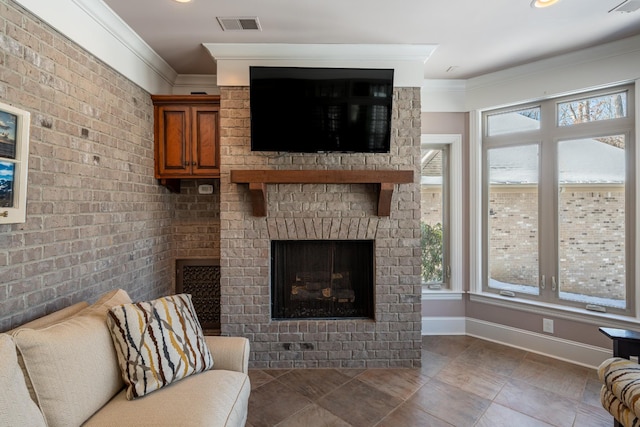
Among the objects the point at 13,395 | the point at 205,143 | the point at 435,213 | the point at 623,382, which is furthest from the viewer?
the point at 435,213

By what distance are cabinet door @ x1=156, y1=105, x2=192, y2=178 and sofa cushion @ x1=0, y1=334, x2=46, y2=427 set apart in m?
1.85

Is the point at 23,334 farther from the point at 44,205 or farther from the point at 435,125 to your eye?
the point at 435,125

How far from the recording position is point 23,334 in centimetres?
114

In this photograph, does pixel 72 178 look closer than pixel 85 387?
No

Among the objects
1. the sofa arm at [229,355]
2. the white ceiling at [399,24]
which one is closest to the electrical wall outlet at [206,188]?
the white ceiling at [399,24]

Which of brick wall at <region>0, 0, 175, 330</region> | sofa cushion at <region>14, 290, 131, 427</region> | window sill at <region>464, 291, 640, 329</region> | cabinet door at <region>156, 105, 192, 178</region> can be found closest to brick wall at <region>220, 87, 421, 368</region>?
cabinet door at <region>156, 105, 192, 178</region>

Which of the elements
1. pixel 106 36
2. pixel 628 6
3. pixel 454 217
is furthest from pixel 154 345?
pixel 628 6

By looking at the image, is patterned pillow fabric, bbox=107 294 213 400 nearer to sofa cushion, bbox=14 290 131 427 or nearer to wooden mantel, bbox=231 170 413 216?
sofa cushion, bbox=14 290 131 427

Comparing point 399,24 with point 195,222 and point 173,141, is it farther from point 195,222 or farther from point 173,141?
point 195,222

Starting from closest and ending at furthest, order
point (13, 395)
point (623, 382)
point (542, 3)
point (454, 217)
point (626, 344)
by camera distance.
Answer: point (13, 395)
point (623, 382)
point (626, 344)
point (542, 3)
point (454, 217)

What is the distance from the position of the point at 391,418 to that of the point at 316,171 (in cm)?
180

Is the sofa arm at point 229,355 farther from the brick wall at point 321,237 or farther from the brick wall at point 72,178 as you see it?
the brick wall at point 72,178

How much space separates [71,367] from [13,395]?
0.23 metres

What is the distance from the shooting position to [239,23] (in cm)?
218
